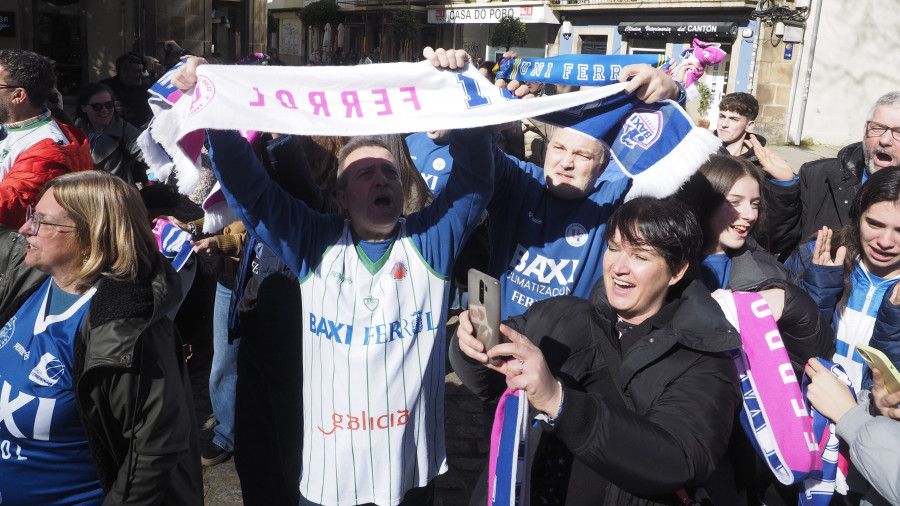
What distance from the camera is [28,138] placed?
12.3 ft

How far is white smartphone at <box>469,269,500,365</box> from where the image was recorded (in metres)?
1.66

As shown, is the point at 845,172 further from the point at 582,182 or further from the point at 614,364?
the point at 614,364

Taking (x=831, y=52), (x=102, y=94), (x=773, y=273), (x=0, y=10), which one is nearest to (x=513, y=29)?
(x=831, y=52)

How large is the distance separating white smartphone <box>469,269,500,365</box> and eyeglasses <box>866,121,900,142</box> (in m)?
3.23

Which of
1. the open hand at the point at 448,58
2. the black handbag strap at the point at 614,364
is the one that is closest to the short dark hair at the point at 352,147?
the open hand at the point at 448,58

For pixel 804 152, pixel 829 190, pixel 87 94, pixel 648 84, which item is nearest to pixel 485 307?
pixel 648 84

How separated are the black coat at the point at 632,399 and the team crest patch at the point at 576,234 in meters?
0.58

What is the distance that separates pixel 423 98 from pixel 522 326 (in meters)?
0.86

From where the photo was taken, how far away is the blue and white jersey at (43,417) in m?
2.18

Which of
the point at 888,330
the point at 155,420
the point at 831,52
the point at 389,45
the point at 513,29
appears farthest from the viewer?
the point at 389,45

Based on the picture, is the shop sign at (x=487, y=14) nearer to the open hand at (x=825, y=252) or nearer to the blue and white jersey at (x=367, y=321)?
the open hand at (x=825, y=252)

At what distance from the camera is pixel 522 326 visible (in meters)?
2.21

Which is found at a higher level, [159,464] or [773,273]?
[773,273]

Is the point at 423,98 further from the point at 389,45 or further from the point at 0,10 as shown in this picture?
the point at 389,45
